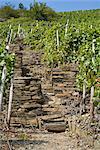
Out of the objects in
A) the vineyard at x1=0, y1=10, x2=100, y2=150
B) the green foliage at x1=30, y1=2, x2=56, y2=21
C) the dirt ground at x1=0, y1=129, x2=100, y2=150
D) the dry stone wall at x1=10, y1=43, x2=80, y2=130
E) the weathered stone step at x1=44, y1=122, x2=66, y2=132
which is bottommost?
the dirt ground at x1=0, y1=129, x2=100, y2=150

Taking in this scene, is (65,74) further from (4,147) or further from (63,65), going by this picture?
(4,147)

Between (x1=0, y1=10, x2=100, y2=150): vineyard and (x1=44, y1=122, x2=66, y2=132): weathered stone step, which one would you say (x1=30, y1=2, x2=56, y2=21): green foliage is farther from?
(x1=44, y1=122, x2=66, y2=132): weathered stone step

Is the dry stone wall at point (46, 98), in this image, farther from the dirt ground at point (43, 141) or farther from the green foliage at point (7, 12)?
the green foliage at point (7, 12)

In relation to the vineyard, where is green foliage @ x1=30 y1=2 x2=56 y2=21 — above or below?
above

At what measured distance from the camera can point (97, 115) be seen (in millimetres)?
12508

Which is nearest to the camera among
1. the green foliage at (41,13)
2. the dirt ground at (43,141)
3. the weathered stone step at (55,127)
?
the dirt ground at (43,141)

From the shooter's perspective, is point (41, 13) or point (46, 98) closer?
point (46, 98)

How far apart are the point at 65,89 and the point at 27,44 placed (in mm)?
15329

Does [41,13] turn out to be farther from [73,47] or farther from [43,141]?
[43,141]

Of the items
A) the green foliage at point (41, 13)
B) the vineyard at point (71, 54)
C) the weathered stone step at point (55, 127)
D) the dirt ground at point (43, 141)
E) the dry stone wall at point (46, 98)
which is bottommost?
the dirt ground at point (43, 141)

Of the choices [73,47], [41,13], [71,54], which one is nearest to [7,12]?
[41,13]

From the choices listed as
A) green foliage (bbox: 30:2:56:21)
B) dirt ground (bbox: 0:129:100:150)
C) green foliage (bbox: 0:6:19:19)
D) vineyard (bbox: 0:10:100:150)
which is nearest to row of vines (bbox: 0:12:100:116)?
vineyard (bbox: 0:10:100:150)

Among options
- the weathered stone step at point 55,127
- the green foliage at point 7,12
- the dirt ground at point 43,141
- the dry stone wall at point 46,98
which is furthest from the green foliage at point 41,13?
the dirt ground at point 43,141

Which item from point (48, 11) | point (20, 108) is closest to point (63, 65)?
point (20, 108)
